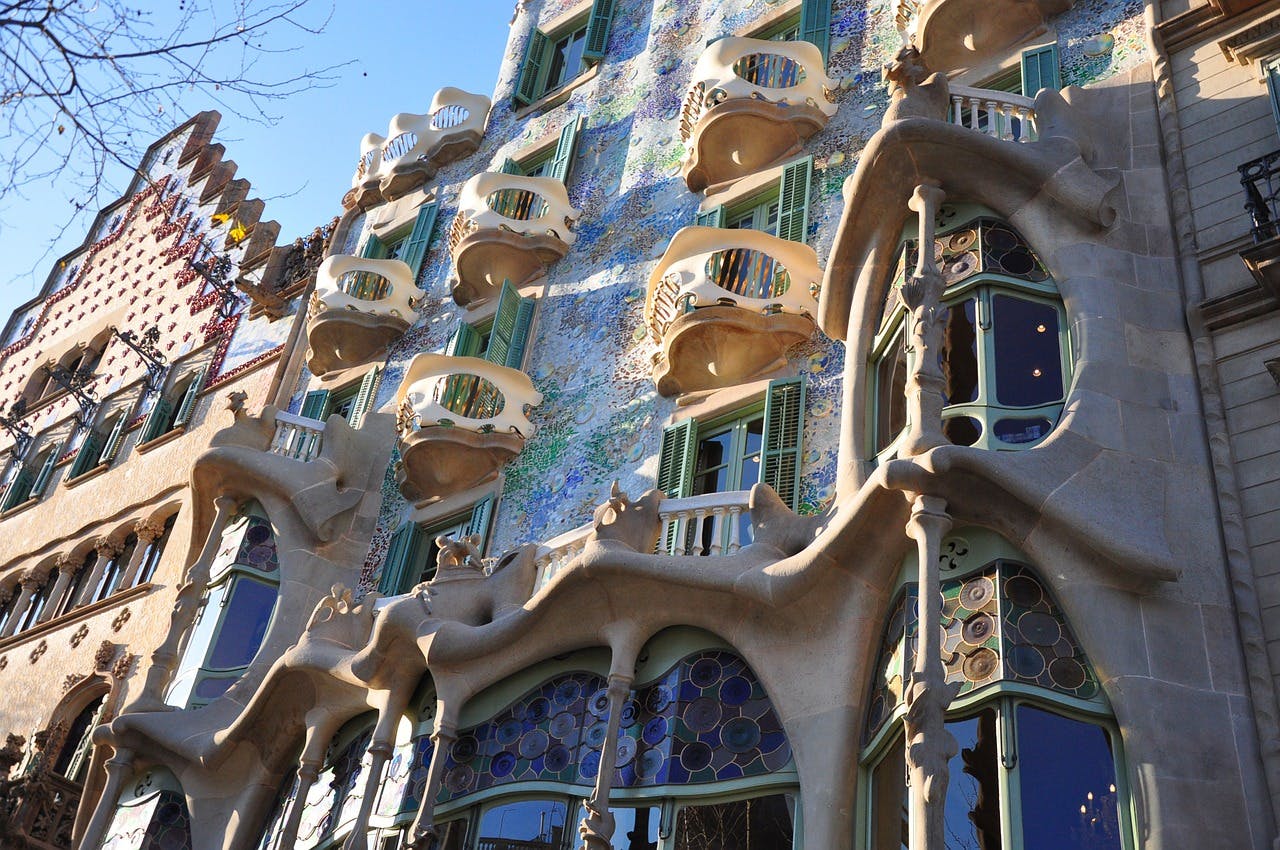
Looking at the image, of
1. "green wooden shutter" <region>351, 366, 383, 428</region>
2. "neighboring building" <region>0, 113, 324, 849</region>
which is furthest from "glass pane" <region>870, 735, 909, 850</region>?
"green wooden shutter" <region>351, 366, 383, 428</region>

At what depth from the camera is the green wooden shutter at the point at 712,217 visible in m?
16.1

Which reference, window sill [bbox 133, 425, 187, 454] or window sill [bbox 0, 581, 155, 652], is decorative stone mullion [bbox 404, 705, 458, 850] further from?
window sill [bbox 133, 425, 187, 454]

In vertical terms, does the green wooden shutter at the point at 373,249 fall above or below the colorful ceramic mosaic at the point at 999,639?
above

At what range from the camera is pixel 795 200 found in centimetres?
1544

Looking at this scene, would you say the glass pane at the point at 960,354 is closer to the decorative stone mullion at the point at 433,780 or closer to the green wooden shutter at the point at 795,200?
the green wooden shutter at the point at 795,200

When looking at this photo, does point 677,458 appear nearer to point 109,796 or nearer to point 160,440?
point 109,796

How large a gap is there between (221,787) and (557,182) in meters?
8.52

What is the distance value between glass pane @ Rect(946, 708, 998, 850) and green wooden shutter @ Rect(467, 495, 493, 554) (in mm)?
6997

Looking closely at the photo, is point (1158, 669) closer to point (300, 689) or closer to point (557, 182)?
point (300, 689)

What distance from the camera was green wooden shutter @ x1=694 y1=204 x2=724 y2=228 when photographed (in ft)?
52.9

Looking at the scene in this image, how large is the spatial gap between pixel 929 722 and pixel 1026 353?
352cm

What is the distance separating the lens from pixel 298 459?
1738 centimetres

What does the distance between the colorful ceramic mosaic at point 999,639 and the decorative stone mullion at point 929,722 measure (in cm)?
27

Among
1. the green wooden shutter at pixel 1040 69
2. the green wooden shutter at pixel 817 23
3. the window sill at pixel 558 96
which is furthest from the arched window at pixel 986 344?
the window sill at pixel 558 96
